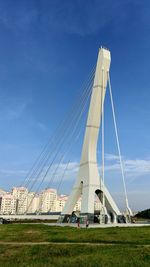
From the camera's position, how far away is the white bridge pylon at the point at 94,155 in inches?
1078

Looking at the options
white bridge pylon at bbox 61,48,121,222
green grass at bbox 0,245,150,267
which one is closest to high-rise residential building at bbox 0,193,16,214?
white bridge pylon at bbox 61,48,121,222

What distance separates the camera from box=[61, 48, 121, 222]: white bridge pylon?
1078 inches

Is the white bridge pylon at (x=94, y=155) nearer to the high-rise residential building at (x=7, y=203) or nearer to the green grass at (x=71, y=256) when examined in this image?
the green grass at (x=71, y=256)

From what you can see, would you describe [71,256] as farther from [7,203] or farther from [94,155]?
[7,203]

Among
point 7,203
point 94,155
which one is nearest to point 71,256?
point 94,155

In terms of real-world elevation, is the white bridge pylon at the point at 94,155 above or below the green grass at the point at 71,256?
above

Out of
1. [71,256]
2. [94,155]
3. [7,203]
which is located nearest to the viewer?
[71,256]

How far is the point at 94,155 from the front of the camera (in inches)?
1125

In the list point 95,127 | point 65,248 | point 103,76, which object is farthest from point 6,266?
point 103,76

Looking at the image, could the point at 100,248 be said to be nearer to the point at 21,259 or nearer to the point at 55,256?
the point at 55,256

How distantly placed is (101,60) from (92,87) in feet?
9.49

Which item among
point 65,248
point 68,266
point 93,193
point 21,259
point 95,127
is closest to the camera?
point 68,266

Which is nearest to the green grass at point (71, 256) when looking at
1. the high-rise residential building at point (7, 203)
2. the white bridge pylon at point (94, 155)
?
the white bridge pylon at point (94, 155)

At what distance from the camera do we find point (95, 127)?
94.7ft
